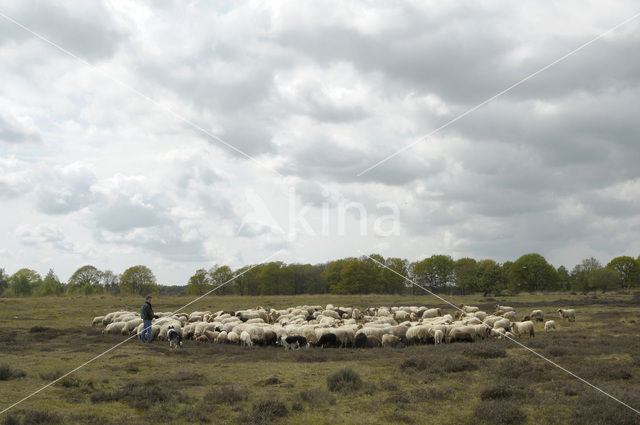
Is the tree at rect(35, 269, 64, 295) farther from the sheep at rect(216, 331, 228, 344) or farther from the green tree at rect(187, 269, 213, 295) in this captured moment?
the sheep at rect(216, 331, 228, 344)

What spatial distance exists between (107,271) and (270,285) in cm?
4388

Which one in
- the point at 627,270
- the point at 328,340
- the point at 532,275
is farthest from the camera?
the point at 627,270

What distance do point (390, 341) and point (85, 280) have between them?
107 m

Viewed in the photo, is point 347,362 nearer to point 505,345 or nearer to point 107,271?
point 505,345

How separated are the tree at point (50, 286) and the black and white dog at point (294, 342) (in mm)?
109869

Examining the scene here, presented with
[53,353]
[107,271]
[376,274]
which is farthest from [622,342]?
[107,271]

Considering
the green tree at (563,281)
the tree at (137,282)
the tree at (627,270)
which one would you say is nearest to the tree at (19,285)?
the tree at (137,282)

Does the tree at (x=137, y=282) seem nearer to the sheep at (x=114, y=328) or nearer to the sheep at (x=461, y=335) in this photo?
the sheep at (x=114, y=328)

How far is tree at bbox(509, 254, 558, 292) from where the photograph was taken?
111688 mm

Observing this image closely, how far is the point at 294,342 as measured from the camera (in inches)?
874

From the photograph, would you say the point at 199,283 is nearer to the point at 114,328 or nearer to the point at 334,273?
the point at 334,273

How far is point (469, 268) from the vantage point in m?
118

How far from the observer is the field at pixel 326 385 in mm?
10711

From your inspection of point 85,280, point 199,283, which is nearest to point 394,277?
point 199,283
